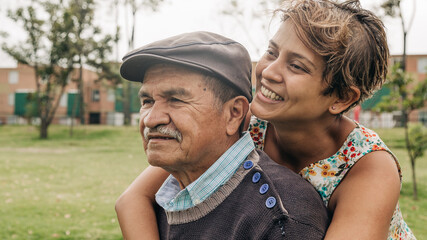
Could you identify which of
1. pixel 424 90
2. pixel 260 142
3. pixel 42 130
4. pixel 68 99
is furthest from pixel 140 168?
pixel 68 99

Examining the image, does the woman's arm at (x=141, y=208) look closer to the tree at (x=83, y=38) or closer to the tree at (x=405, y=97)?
the tree at (x=405, y=97)

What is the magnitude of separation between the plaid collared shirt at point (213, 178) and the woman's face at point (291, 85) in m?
0.24

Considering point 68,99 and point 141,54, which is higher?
point 141,54

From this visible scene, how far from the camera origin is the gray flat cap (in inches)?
72.1

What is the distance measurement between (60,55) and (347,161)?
29879 millimetres

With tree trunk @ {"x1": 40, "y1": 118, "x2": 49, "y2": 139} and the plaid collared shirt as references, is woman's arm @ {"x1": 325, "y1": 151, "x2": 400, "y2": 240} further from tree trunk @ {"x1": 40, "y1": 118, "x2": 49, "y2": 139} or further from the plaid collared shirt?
tree trunk @ {"x1": 40, "y1": 118, "x2": 49, "y2": 139}

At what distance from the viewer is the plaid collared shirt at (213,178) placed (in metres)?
1.85

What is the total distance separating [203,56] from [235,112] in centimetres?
32

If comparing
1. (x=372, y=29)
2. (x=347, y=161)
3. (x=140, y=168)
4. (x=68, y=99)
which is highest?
(x=372, y=29)

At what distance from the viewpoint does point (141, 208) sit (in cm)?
226

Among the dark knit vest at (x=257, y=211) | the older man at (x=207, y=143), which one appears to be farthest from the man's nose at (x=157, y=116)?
the dark knit vest at (x=257, y=211)

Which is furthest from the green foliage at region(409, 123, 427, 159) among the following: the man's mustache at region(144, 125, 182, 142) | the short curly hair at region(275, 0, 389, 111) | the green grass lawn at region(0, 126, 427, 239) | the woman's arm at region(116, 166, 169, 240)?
the man's mustache at region(144, 125, 182, 142)

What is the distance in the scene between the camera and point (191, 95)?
6.14 ft

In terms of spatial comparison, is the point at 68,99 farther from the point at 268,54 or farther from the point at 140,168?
the point at 268,54
